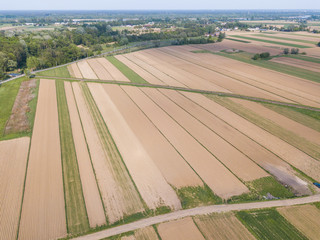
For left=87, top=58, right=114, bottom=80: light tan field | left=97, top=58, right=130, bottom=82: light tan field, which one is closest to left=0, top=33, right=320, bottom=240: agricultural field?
left=97, top=58, right=130, bottom=82: light tan field

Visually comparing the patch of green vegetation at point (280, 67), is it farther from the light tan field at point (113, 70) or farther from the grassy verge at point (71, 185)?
the grassy verge at point (71, 185)

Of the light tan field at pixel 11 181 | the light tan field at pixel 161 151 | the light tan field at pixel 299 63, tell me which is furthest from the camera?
the light tan field at pixel 299 63

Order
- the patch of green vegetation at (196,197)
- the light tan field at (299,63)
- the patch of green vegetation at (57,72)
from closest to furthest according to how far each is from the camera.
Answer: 1. the patch of green vegetation at (196,197)
2. the patch of green vegetation at (57,72)
3. the light tan field at (299,63)

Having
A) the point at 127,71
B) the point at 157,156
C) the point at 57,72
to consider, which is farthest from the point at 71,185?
the point at 57,72

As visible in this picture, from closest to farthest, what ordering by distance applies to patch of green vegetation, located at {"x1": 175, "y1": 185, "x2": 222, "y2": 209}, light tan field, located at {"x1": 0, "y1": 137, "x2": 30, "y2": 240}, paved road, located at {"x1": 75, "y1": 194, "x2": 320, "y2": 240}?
paved road, located at {"x1": 75, "y1": 194, "x2": 320, "y2": 240}, light tan field, located at {"x1": 0, "y1": 137, "x2": 30, "y2": 240}, patch of green vegetation, located at {"x1": 175, "y1": 185, "x2": 222, "y2": 209}

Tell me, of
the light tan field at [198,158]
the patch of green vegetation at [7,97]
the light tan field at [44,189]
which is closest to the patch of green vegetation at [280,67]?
the light tan field at [198,158]

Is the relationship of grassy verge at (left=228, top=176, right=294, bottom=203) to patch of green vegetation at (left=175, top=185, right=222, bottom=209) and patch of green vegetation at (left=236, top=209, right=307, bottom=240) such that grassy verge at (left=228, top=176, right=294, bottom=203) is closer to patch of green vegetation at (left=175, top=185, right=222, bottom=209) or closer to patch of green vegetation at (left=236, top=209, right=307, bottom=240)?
patch of green vegetation at (left=236, top=209, right=307, bottom=240)

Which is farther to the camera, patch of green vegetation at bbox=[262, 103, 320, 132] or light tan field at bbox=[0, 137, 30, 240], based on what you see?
patch of green vegetation at bbox=[262, 103, 320, 132]
